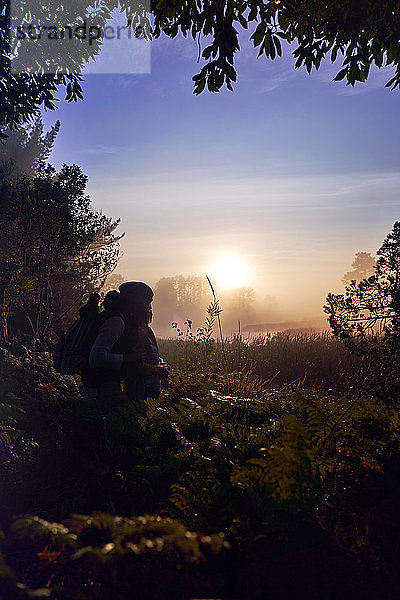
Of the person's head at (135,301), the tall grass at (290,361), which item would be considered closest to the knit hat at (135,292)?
the person's head at (135,301)

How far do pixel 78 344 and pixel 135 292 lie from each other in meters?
0.88

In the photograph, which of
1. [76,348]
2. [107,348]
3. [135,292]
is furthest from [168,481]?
[135,292]

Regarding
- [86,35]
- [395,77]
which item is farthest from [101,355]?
[86,35]

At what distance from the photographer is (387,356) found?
5898mm

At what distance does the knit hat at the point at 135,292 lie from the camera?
4.88 meters

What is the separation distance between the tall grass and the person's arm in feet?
16.4

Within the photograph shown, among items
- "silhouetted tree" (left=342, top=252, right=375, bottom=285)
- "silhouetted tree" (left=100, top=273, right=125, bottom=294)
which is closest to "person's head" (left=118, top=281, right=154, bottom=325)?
"silhouetted tree" (left=100, top=273, right=125, bottom=294)

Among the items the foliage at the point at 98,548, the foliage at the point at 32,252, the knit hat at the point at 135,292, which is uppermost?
the foliage at the point at 32,252

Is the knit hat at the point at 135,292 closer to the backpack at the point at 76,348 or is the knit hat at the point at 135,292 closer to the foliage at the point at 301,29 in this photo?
the backpack at the point at 76,348

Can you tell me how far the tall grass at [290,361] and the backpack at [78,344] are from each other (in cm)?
482

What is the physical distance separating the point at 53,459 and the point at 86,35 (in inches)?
364

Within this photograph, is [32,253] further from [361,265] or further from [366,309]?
[361,265]

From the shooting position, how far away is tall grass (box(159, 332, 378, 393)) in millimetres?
10188

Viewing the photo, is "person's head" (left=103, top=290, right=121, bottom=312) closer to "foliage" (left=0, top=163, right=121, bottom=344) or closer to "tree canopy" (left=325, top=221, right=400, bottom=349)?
"tree canopy" (left=325, top=221, right=400, bottom=349)
